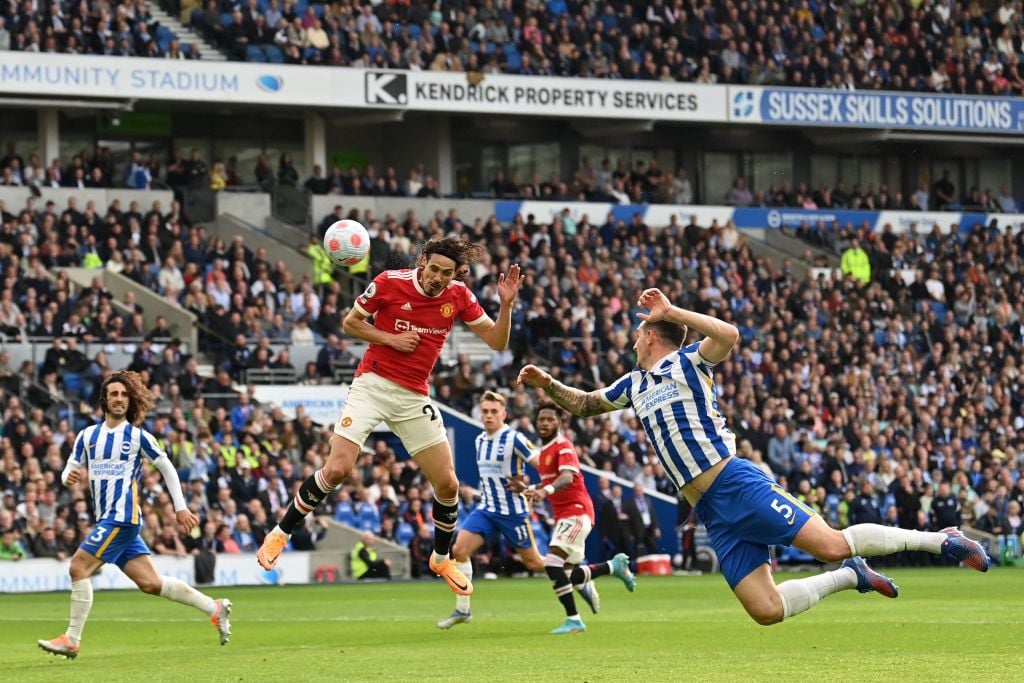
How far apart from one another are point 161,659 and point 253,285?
20.1m

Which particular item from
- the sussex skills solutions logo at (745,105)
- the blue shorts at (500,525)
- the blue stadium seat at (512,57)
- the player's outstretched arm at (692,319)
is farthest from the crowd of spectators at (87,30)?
the player's outstretched arm at (692,319)

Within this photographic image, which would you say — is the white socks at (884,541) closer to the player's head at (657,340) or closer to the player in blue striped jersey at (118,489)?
the player's head at (657,340)

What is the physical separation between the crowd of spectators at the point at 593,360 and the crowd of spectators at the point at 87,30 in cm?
404

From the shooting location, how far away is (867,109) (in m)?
45.2

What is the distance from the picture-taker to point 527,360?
1361 inches

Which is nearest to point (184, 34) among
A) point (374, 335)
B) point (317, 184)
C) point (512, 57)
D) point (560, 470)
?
point (317, 184)

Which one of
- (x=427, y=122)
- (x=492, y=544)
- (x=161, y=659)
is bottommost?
(x=492, y=544)

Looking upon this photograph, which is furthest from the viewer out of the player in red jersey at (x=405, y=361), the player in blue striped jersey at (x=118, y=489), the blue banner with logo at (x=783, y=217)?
the blue banner with logo at (x=783, y=217)

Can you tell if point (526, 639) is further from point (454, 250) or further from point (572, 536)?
point (454, 250)

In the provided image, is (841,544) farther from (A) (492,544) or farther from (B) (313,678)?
(A) (492,544)

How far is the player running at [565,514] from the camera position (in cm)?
1719

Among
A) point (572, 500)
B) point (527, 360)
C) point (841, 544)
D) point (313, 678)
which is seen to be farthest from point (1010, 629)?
point (527, 360)

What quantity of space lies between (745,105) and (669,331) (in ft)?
111

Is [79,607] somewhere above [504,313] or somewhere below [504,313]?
below
